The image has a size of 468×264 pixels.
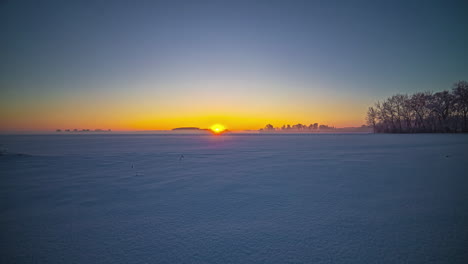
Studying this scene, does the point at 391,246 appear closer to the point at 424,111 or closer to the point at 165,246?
the point at 165,246

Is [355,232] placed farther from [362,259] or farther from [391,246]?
[362,259]

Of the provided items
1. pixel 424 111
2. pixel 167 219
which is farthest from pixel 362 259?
pixel 424 111

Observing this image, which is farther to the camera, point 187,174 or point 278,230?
point 187,174

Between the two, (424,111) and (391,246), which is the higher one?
(424,111)

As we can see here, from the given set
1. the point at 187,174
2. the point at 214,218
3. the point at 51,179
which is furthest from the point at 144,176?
the point at 214,218

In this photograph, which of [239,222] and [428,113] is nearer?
[239,222]

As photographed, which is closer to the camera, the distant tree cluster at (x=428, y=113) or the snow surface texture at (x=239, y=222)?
the snow surface texture at (x=239, y=222)

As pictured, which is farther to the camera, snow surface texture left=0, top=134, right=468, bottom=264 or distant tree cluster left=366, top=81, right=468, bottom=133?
distant tree cluster left=366, top=81, right=468, bottom=133

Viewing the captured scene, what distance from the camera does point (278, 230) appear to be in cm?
261

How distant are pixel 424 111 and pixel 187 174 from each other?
64.2 m

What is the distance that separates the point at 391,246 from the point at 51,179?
8.07 m

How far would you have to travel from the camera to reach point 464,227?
2588 millimetres

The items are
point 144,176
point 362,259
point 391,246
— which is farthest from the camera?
point 144,176

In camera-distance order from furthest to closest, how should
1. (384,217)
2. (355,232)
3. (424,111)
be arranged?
1. (424,111)
2. (384,217)
3. (355,232)
